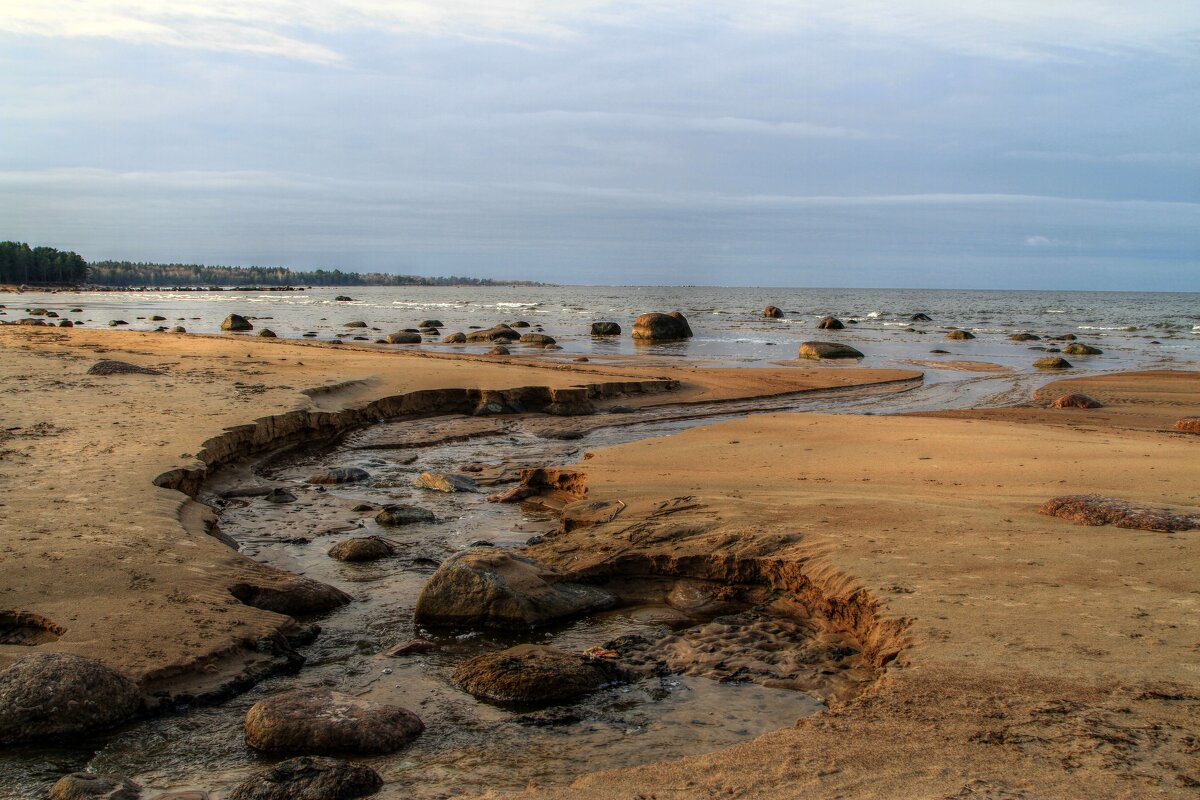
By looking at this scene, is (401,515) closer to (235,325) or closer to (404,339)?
(404,339)

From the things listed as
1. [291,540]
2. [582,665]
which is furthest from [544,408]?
[582,665]

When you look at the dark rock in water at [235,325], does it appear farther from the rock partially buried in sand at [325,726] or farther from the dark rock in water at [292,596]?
the rock partially buried in sand at [325,726]

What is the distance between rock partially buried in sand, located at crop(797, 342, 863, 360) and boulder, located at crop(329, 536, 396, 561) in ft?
66.2

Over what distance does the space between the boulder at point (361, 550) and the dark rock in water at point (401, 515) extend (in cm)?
78

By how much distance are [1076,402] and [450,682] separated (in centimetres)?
1435

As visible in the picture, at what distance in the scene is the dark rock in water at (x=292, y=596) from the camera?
220 inches

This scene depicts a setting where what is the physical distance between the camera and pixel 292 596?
18.8 ft

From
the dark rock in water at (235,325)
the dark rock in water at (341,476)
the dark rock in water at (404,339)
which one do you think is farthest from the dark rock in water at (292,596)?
the dark rock in water at (235,325)

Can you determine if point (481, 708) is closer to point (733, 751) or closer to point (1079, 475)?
point (733, 751)

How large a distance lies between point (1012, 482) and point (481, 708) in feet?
19.1

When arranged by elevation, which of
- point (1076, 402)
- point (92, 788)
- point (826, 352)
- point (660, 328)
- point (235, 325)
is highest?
point (660, 328)

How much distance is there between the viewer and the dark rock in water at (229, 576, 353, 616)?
5590 millimetres

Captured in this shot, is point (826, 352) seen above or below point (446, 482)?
above

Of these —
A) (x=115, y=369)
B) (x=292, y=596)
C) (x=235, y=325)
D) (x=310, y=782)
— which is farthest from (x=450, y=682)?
(x=235, y=325)
